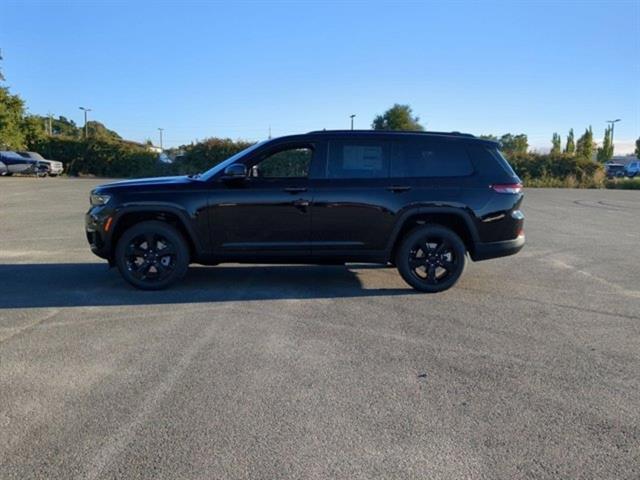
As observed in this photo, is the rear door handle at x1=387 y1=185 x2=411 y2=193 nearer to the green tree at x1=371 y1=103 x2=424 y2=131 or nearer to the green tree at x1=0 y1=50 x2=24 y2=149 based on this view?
the green tree at x1=0 y1=50 x2=24 y2=149

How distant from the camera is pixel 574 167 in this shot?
37.4 meters

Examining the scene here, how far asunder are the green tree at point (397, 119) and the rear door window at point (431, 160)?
5371 cm

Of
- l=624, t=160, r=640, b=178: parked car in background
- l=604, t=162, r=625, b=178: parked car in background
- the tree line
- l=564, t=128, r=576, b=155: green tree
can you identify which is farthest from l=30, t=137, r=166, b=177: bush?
l=564, t=128, r=576, b=155: green tree

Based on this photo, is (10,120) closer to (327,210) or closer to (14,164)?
(14,164)

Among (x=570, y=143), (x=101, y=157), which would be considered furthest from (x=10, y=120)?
(x=570, y=143)

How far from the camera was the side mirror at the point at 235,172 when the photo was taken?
6.12 m

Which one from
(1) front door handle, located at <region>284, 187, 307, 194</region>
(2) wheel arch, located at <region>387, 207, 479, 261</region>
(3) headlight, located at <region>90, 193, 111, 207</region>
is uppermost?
(1) front door handle, located at <region>284, 187, 307, 194</region>

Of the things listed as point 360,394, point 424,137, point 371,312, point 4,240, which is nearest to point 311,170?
point 424,137

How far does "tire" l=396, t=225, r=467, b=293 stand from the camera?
646 centimetres

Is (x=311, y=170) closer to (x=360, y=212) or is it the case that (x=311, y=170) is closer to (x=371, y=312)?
(x=360, y=212)

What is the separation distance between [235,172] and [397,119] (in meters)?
57.8

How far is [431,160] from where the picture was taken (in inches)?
256

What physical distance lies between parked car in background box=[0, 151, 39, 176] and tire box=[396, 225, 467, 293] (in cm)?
3520

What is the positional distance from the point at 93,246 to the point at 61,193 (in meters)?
17.4
